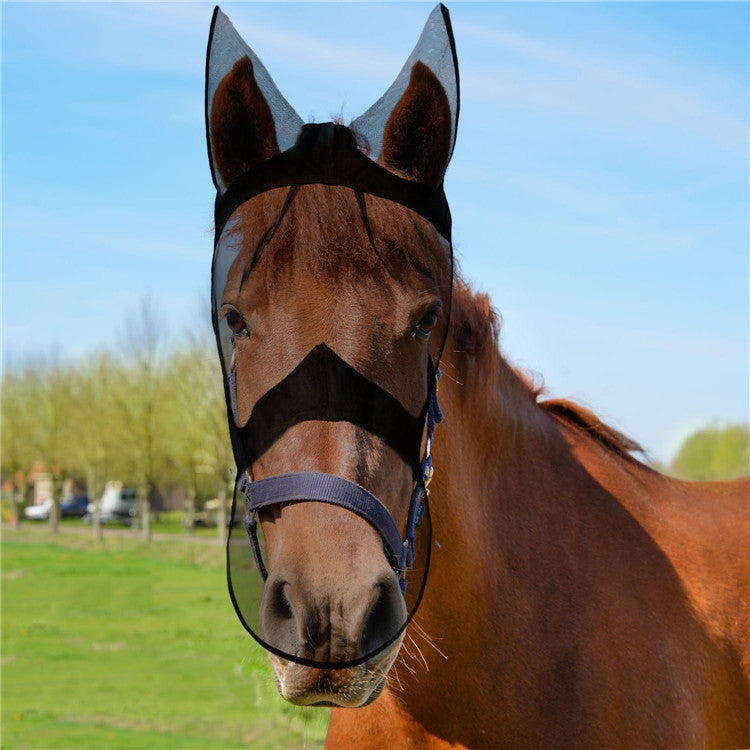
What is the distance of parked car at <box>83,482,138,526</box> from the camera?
62.8m

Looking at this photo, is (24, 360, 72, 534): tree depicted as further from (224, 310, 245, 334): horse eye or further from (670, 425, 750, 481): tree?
(224, 310, 245, 334): horse eye

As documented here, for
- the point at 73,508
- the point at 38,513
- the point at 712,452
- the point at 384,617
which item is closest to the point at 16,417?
the point at 38,513

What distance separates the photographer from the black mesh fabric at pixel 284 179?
2.57 meters

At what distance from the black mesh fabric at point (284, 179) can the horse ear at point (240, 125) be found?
32 mm

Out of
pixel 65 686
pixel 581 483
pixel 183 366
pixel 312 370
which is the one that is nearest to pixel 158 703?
pixel 65 686

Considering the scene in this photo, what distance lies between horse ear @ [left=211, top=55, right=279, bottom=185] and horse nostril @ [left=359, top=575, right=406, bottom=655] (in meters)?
1.50

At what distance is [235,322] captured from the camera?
2.57m

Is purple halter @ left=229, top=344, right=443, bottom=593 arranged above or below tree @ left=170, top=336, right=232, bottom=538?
above

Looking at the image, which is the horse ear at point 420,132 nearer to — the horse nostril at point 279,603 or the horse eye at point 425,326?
the horse eye at point 425,326

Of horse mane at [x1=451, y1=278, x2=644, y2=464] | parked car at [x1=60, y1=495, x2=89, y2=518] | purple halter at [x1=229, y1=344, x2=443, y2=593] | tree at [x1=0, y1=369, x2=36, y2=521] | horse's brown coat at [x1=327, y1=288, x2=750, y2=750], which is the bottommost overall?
parked car at [x1=60, y1=495, x2=89, y2=518]

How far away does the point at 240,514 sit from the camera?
8.58ft

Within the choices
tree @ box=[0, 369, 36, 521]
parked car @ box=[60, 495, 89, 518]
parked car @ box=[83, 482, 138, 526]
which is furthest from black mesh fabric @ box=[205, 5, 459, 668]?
parked car @ box=[60, 495, 89, 518]

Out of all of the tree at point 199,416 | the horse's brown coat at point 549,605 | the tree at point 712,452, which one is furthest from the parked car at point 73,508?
the horse's brown coat at point 549,605

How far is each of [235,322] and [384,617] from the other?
105cm
